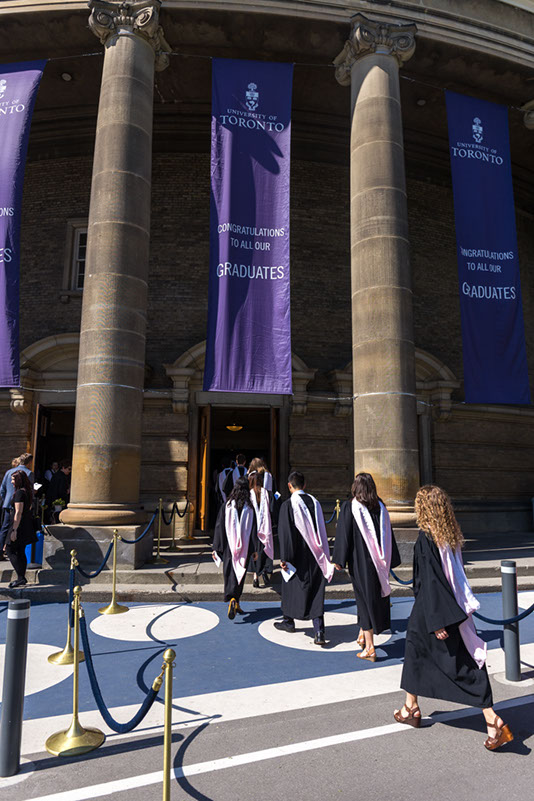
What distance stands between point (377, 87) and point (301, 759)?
1085cm

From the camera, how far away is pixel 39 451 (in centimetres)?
1262

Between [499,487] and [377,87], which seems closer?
[377,87]

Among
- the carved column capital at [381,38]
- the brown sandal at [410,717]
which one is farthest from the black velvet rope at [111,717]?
the carved column capital at [381,38]

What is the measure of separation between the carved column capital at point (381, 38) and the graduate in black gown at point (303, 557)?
354 inches

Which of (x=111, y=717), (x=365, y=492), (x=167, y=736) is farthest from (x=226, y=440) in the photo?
(x=167, y=736)

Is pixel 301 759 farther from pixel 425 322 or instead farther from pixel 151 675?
pixel 425 322

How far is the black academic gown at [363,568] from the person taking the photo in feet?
17.5

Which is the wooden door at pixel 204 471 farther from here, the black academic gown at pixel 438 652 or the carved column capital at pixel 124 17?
the black academic gown at pixel 438 652

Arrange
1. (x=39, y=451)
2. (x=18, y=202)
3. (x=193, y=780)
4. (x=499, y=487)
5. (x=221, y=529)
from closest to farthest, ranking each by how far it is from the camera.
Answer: (x=193, y=780)
(x=221, y=529)
(x=18, y=202)
(x=39, y=451)
(x=499, y=487)

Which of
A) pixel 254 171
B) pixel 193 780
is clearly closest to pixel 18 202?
pixel 254 171

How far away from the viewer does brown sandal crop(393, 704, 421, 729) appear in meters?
3.69

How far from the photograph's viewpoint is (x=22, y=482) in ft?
25.5

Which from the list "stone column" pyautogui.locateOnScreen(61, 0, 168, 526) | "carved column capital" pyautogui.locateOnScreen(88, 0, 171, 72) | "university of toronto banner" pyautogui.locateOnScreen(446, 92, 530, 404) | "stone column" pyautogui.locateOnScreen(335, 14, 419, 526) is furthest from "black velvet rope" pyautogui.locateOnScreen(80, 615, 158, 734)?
"carved column capital" pyautogui.locateOnScreen(88, 0, 171, 72)

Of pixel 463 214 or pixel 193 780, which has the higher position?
pixel 463 214
